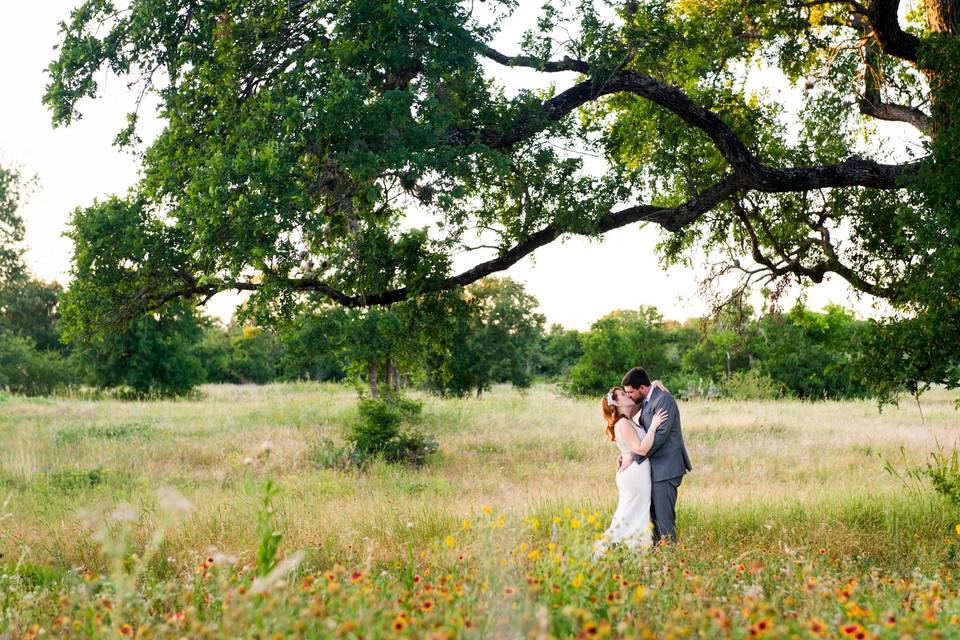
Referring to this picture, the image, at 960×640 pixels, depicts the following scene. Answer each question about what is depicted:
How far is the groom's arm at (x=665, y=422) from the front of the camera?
6941 mm

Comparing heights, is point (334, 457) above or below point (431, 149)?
below

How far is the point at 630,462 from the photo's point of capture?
24.1 feet

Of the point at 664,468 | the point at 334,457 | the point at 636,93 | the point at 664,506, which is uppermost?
the point at 636,93

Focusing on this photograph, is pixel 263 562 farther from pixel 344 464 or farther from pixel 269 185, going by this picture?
pixel 344 464

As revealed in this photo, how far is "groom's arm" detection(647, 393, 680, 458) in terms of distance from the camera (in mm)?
6941

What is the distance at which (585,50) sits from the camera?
31.2ft

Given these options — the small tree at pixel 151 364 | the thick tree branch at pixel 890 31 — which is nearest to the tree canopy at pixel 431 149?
the thick tree branch at pixel 890 31

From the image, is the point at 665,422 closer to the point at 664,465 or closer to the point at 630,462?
the point at 664,465

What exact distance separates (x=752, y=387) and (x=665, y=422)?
2985cm

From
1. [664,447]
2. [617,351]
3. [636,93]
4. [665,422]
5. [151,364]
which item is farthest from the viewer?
[617,351]

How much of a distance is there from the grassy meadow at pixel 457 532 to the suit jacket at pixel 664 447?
65 cm

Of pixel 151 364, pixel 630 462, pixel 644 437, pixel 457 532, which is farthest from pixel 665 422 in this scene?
pixel 151 364

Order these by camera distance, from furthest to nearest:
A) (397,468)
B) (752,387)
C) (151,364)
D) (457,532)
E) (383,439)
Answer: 1. (151,364)
2. (752,387)
3. (383,439)
4. (397,468)
5. (457,532)

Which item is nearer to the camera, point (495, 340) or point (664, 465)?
point (664, 465)
